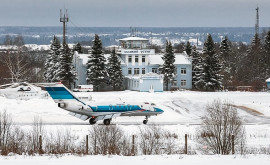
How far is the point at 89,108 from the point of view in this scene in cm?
4684

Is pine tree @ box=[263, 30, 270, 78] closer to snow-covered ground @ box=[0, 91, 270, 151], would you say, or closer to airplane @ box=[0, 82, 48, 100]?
snow-covered ground @ box=[0, 91, 270, 151]

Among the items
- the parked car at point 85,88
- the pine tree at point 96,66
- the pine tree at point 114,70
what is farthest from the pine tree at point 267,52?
the parked car at point 85,88

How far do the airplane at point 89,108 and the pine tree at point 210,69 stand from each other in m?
40.6

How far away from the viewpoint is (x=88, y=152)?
3067 cm

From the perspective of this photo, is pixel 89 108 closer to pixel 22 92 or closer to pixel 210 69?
pixel 22 92

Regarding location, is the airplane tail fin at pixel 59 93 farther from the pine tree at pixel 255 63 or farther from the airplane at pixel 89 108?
the pine tree at pixel 255 63

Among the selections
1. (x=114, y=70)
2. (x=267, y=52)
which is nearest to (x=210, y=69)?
(x=114, y=70)

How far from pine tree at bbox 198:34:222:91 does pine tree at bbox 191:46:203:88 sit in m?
1.84

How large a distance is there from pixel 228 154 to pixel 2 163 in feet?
38.6

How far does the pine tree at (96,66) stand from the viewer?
87812 mm

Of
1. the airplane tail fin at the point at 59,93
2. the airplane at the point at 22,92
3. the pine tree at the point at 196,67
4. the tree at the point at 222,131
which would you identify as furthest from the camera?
the pine tree at the point at 196,67

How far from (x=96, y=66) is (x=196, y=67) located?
56.6 ft

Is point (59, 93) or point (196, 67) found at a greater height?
point (196, 67)

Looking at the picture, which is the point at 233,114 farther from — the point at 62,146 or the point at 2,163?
the point at 2,163
